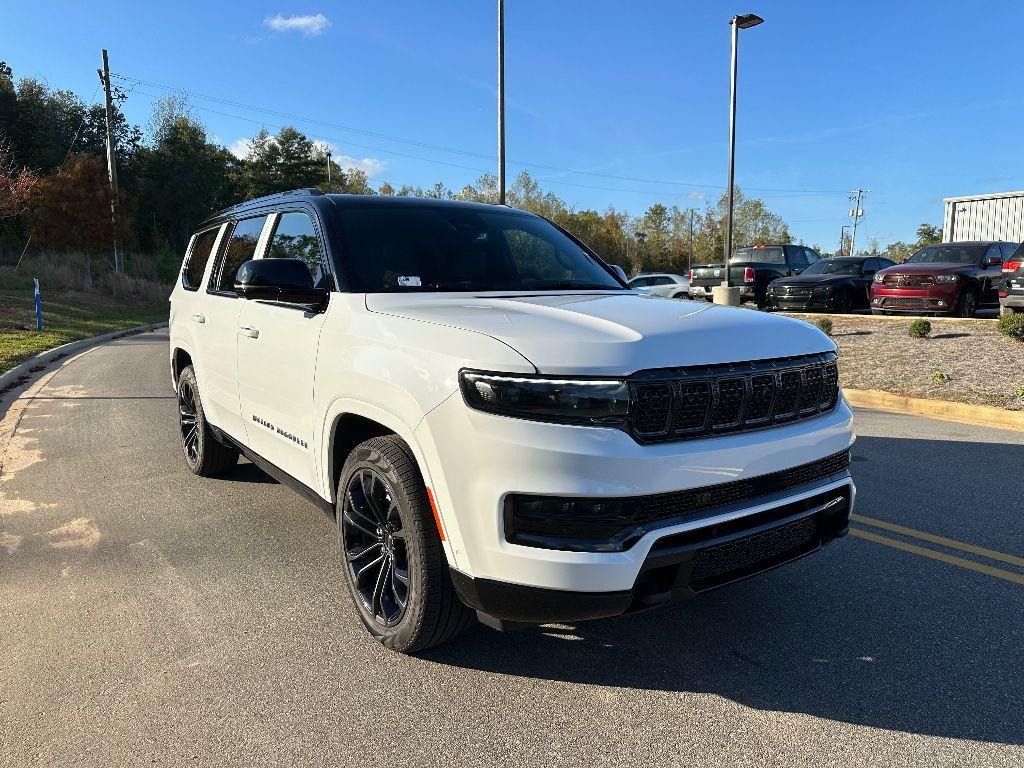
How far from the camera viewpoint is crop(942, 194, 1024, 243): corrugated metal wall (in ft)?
109

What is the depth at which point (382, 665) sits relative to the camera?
304cm

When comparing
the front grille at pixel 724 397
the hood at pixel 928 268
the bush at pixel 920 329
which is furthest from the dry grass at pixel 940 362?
the front grille at pixel 724 397

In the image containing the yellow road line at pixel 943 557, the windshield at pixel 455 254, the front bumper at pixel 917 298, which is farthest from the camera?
the front bumper at pixel 917 298

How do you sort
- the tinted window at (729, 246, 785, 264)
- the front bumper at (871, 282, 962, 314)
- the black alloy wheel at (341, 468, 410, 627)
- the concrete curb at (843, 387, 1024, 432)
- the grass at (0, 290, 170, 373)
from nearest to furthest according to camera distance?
the black alloy wheel at (341, 468, 410, 627) → the concrete curb at (843, 387, 1024, 432) → the front bumper at (871, 282, 962, 314) → the grass at (0, 290, 170, 373) → the tinted window at (729, 246, 785, 264)

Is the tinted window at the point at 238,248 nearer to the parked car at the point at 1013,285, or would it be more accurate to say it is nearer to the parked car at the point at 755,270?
the parked car at the point at 1013,285

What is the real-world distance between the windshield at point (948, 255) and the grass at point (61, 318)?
1792 cm

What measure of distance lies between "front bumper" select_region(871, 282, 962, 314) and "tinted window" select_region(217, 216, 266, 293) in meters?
13.8

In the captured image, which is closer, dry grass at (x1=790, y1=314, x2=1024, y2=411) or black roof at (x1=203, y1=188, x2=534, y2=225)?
black roof at (x1=203, y1=188, x2=534, y2=225)

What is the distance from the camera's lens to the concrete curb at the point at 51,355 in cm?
1116

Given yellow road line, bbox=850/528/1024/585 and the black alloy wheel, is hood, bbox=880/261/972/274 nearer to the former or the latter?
yellow road line, bbox=850/528/1024/585

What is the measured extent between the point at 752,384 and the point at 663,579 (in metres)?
0.80

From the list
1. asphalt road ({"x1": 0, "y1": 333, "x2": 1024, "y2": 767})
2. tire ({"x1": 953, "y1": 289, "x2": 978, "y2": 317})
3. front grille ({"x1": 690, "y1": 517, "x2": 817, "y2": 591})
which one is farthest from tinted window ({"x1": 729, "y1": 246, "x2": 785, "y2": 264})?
front grille ({"x1": 690, "y1": 517, "x2": 817, "y2": 591})

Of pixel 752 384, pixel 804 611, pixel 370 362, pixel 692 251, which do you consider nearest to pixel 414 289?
pixel 370 362

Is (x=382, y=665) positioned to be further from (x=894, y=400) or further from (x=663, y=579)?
(x=894, y=400)
